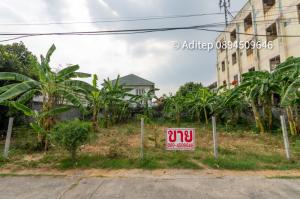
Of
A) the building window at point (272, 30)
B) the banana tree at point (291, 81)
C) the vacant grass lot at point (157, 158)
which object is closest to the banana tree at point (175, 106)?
the banana tree at point (291, 81)

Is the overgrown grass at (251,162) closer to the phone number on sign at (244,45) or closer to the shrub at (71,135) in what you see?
the shrub at (71,135)

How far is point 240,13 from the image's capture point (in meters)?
21.9

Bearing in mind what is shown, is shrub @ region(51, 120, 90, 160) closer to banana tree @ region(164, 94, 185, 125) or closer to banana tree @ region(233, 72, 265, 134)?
banana tree @ region(233, 72, 265, 134)

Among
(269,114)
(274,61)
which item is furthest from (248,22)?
(269,114)

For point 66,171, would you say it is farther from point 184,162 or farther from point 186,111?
point 186,111

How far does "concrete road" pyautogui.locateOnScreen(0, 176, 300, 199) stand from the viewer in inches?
169

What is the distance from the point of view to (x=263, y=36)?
1847 cm

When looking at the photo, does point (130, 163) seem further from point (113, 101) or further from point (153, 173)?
point (113, 101)

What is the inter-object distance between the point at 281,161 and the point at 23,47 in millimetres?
19258

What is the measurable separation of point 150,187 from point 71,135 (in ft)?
9.34

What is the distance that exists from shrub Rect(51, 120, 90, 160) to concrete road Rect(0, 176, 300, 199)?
1.09 metres

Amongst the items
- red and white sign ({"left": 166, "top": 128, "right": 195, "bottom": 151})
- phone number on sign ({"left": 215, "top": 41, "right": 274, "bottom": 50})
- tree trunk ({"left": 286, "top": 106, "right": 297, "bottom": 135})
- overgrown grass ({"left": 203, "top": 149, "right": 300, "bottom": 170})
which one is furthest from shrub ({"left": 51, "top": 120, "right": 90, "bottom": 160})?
phone number on sign ({"left": 215, "top": 41, "right": 274, "bottom": 50})

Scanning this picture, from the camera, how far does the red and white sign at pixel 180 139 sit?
6.57 meters

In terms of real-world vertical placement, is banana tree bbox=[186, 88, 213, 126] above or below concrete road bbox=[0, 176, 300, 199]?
above
